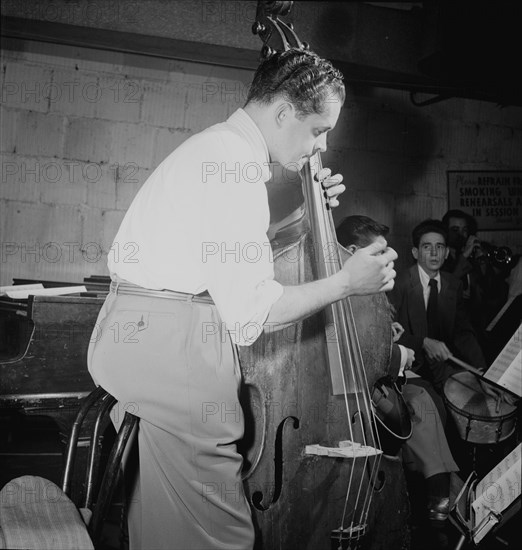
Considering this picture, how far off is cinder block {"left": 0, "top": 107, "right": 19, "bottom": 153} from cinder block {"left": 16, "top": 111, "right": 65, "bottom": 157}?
0.9 inches

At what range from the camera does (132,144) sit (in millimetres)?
4137

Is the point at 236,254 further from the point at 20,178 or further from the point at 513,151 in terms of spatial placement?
the point at 513,151

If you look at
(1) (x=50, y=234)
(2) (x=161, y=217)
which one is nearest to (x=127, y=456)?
(2) (x=161, y=217)

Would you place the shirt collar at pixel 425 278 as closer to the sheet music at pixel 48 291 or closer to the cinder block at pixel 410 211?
the cinder block at pixel 410 211

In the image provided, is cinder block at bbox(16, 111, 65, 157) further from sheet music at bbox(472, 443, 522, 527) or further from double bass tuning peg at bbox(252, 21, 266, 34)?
sheet music at bbox(472, 443, 522, 527)

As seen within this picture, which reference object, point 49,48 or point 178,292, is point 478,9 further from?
point 178,292

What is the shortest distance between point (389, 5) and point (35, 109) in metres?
2.65

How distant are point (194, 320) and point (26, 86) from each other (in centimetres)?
304

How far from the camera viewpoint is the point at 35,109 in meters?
3.93

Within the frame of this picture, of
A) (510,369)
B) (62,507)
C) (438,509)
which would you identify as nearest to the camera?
(62,507)

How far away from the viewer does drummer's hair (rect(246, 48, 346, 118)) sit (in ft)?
5.16

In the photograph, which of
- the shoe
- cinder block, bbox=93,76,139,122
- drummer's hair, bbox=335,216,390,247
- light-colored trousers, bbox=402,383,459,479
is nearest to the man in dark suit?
light-colored trousers, bbox=402,383,459,479

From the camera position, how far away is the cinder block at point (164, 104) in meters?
4.16

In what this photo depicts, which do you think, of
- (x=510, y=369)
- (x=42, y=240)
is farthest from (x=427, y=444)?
(x=42, y=240)
